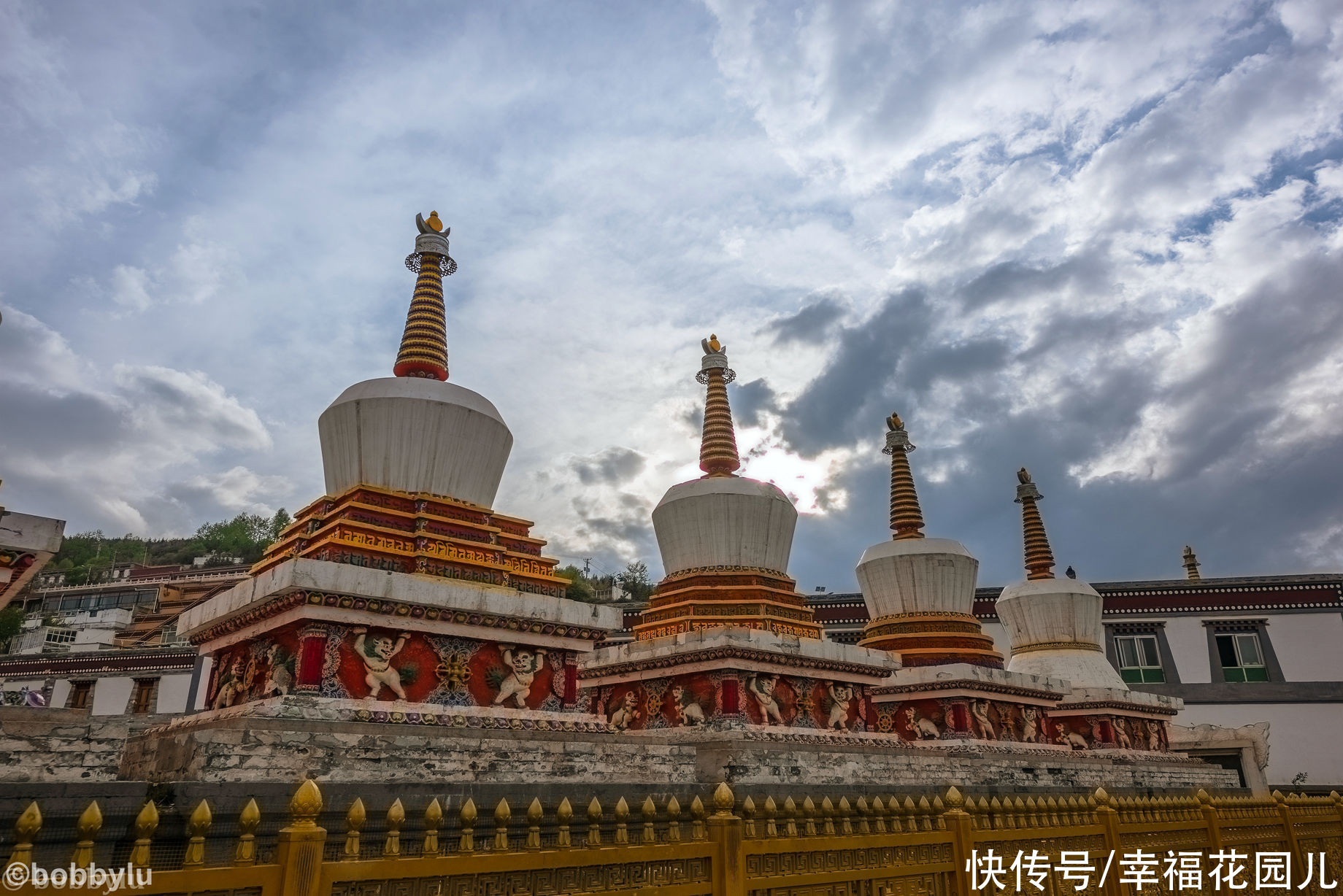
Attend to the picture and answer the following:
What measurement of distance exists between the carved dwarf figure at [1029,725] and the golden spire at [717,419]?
8.66 meters

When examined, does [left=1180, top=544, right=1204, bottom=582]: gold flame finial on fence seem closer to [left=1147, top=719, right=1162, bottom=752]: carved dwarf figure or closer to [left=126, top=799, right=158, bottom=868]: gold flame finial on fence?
[left=1147, top=719, right=1162, bottom=752]: carved dwarf figure

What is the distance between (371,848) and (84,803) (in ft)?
5.90

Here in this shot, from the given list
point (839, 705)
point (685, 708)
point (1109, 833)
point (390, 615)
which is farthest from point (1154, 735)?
point (390, 615)

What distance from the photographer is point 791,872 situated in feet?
15.8

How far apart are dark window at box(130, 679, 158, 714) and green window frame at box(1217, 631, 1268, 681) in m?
36.0

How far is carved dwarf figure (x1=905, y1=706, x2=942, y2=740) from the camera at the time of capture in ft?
57.8

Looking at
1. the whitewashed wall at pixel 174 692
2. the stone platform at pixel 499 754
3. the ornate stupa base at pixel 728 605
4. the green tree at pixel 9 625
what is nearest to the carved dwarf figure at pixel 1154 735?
the stone platform at pixel 499 754

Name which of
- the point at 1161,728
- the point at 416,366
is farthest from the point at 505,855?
the point at 1161,728

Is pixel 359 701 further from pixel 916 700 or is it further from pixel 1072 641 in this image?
pixel 1072 641

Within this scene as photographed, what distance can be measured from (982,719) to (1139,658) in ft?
44.7

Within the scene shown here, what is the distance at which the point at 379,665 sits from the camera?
9750mm

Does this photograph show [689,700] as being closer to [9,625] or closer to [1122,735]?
[1122,735]

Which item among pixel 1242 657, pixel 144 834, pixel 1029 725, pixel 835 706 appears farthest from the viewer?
pixel 1242 657

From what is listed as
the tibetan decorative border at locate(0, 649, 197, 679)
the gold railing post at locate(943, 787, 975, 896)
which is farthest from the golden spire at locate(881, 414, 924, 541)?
the tibetan decorative border at locate(0, 649, 197, 679)
